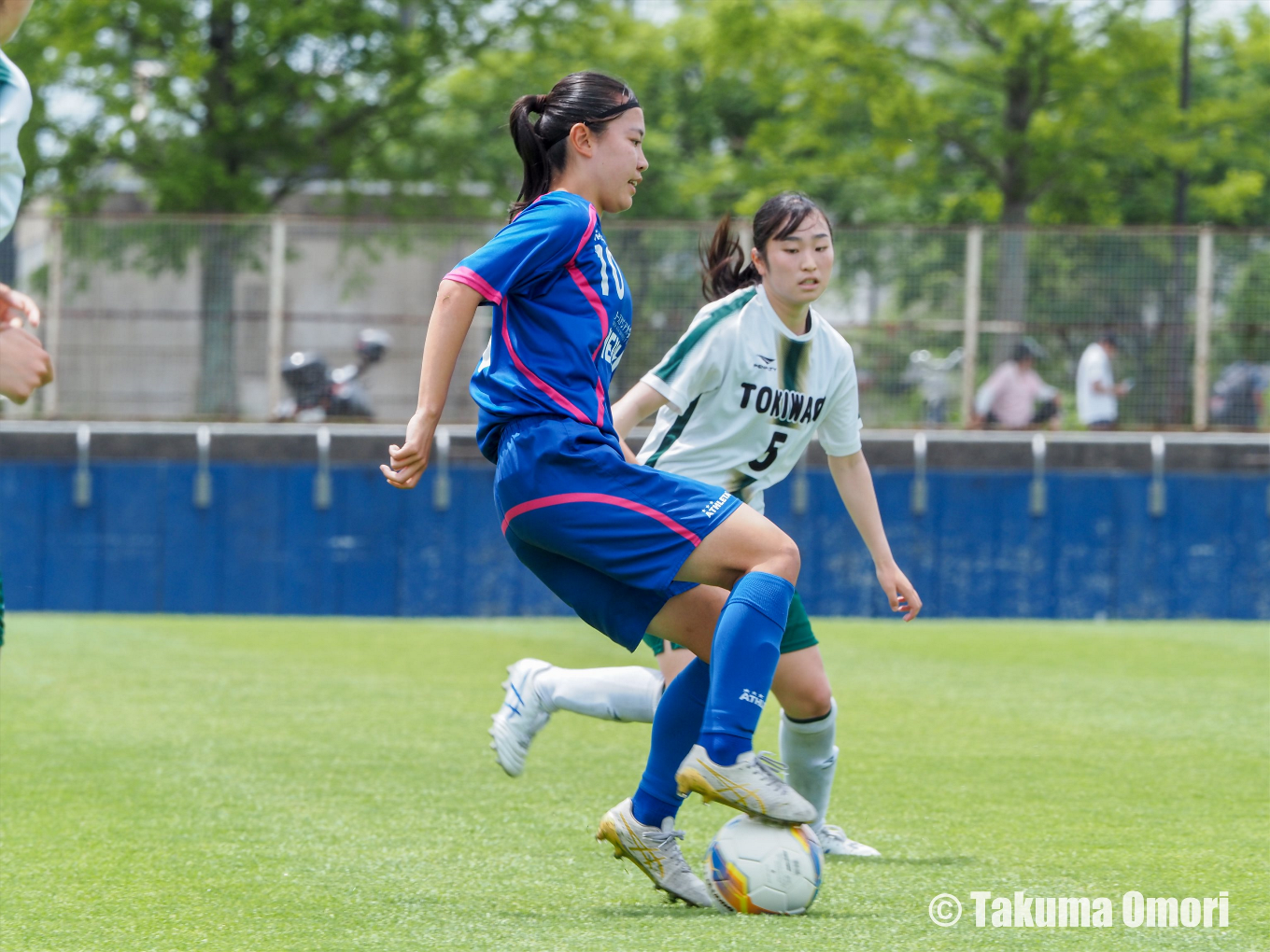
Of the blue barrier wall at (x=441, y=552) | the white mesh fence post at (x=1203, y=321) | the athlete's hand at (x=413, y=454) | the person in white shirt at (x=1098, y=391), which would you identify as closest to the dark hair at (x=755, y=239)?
the athlete's hand at (x=413, y=454)

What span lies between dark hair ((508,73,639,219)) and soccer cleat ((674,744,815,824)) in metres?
1.47

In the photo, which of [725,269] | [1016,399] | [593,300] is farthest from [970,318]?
[593,300]

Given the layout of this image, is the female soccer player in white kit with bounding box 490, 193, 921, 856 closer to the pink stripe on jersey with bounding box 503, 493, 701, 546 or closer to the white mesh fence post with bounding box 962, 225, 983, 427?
the pink stripe on jersey with bounding box 503, 493, 701, 546

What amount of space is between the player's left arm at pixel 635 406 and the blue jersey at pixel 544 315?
0.56 metres

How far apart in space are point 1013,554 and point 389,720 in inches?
336

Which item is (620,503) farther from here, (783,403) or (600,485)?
(783,403)

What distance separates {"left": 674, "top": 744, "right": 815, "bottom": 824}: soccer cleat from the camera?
12.2 feet

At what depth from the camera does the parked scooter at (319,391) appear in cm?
1598

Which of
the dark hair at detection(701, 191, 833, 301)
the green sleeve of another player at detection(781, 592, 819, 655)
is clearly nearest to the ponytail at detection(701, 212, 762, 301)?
the dark hair at detection(701, 191, 833, 301)

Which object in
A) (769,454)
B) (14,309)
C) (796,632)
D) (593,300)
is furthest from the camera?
(769,454)

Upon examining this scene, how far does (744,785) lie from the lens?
3.73 m

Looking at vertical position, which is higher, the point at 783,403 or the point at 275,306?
the point at 275,306

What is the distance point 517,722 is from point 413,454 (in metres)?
1.59

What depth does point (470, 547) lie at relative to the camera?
1526 cm
